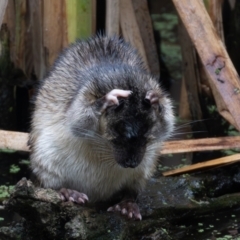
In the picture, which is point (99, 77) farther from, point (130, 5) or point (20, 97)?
point (20, 97)

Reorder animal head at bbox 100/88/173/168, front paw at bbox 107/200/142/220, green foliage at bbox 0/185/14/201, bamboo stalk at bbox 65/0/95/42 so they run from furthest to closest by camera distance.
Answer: bamboo stalk at bbox 65/0/95/42 → green foliage at bbox 0/185/14/201 → front paw at bbox 107/200/142/220 → animal head at bbox 100/88/173/168

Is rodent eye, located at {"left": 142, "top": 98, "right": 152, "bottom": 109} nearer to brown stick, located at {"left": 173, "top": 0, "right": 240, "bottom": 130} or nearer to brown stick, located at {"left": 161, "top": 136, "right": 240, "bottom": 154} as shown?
brown stick, located at {"left": 173, "top": 0, "right": 240, "bottom": 130}

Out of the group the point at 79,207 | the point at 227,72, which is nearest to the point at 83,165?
the point at 79,207

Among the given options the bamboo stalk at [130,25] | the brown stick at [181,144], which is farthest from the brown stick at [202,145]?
the bamboo stalk at [130,25]

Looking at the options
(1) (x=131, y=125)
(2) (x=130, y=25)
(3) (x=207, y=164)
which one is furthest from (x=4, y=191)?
(2) (x=130, y=25)

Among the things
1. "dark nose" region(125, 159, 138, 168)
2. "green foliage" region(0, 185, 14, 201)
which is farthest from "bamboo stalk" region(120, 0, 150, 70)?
"dark nose" region(125, 159, 138, 168)

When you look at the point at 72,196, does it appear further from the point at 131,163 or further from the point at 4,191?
the point at 4,191
